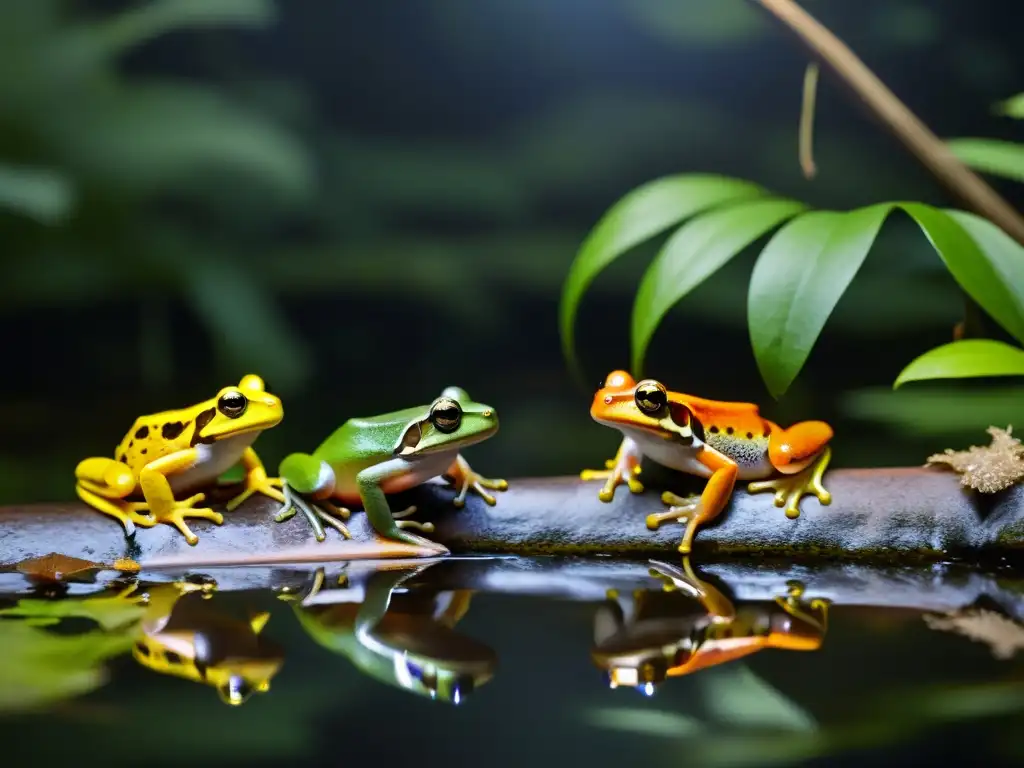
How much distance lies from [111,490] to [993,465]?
2749 millimetres

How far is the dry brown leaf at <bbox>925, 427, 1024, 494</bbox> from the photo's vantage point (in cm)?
264

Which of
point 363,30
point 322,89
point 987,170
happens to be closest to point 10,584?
point 322,89

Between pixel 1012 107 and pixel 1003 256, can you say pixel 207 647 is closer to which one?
pixel 1003 256

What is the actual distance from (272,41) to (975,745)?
11.2ft

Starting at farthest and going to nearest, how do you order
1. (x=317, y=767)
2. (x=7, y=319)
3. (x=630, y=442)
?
(x=7, y=319) < (x=630, y=442) < (x=317, y=767)

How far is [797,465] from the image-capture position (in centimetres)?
274

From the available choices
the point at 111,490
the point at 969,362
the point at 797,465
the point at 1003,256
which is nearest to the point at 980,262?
the point at 1003,256

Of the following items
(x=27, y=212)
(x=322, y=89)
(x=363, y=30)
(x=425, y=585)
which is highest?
(x=363, y=30)

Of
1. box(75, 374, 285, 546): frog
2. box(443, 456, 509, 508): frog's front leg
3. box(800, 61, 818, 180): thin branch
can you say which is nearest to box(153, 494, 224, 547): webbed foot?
box(75, 374, 285, 546): frog

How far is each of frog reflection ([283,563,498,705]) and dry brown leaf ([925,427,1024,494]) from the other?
63.8 inches

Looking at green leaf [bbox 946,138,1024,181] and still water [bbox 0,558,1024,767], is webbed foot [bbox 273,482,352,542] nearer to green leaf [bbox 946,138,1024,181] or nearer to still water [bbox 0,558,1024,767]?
still water [bbox 0,558,1024,767]

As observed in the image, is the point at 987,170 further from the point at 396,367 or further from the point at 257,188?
the point at 257,188

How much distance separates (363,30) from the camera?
3.53 m

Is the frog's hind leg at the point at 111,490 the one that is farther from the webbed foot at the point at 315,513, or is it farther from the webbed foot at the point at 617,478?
the webbed foot at the point at 617,478
